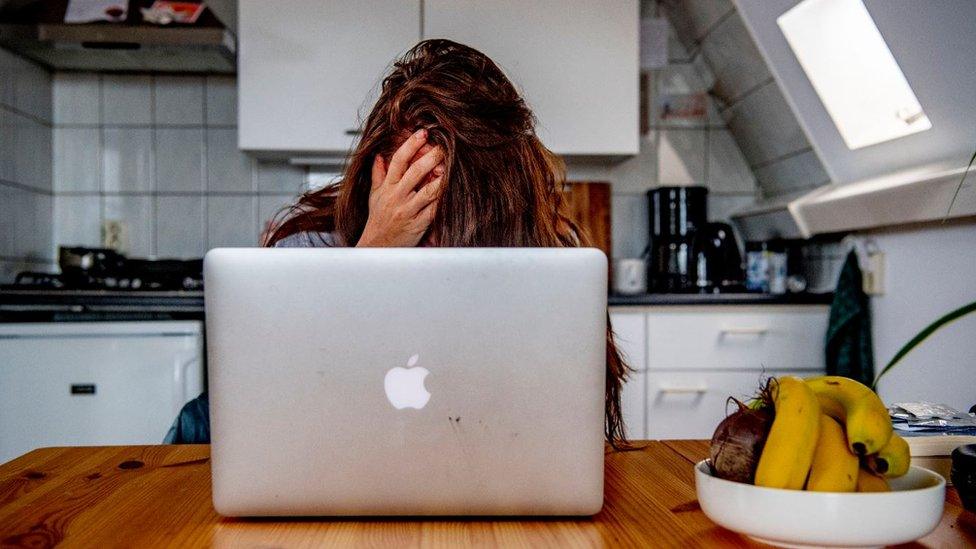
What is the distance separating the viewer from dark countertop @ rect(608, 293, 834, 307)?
2508mm

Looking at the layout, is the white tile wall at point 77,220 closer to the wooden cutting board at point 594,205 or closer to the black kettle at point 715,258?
the wooden cutting board at point 594,205

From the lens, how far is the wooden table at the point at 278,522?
704mm

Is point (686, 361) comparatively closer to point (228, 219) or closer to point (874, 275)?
point (874, 275)

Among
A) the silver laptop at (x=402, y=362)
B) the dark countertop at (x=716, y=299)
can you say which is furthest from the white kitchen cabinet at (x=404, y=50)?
the silver laptop at (x=402, y=362)

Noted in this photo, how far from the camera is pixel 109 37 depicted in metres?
2.59

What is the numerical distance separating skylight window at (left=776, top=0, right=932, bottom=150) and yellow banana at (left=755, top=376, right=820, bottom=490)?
172cm

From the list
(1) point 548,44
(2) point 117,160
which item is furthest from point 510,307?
(2) point 117,160

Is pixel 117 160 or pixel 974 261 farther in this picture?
pixel 117 160

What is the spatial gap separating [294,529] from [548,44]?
2.25 meters

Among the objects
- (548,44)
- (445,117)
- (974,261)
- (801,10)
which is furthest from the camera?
(548,44)

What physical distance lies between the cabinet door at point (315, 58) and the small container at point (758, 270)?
136 cm

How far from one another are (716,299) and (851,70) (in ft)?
2.50

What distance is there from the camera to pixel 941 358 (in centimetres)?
203

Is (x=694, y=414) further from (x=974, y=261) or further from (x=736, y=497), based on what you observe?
(x=736, y=497)
